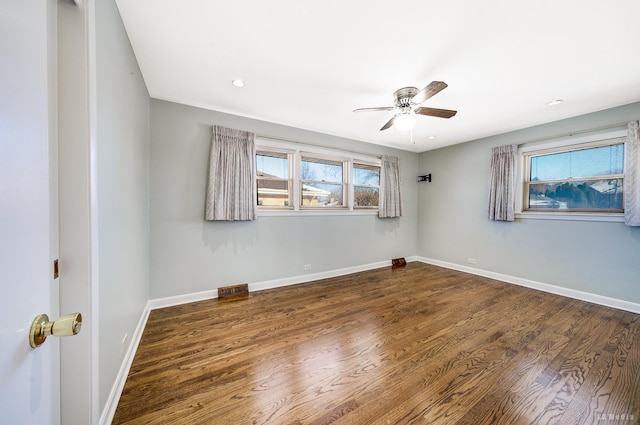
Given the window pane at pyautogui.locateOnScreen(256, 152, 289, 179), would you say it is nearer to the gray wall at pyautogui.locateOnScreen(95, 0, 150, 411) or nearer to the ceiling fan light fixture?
the gray wall at pyautogui.locateOnScreen(95, 0, 150, 411)

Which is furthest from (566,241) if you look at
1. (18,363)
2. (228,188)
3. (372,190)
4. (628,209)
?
(18,363)

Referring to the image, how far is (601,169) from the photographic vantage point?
3105mm

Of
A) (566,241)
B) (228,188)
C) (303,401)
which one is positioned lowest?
(303,401)

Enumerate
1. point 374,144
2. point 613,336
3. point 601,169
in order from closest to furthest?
point 613,336
point 601,169
point 374,144

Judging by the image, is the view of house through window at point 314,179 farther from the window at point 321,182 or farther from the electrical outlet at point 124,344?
the electrical outlet at point 124,344

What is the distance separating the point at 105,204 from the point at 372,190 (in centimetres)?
414

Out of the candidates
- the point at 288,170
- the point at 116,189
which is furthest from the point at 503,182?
the point at 116,189

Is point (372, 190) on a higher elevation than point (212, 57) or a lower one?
lower

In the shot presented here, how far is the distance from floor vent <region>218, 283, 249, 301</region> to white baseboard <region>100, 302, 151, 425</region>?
0.96m

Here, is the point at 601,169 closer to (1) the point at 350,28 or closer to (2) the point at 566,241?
Answer: (2) the point at 566,241

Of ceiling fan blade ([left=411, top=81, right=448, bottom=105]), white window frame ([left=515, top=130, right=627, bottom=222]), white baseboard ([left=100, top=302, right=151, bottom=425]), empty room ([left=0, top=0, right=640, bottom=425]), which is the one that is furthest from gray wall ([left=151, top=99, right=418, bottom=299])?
white window frame ([left=515, top=130, right=627, bottom=222])

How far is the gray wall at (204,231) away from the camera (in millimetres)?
2848

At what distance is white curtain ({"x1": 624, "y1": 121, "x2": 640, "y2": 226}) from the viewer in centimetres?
272

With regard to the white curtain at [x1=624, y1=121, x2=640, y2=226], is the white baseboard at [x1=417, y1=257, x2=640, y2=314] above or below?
below
